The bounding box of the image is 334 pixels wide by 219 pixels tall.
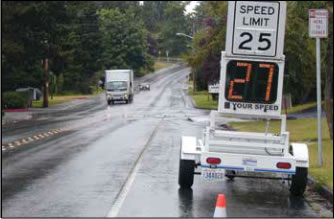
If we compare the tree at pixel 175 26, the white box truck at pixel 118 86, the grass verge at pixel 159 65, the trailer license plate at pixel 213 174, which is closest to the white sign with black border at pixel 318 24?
the trailer license plate at pixel 213 174

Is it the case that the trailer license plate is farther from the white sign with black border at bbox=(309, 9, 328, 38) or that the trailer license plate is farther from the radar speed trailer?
the white sign with black border at bbox=(309, 9, 328, 38)

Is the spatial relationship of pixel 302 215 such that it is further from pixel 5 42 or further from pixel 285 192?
pixel 5 42

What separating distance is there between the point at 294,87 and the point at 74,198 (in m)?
29.6

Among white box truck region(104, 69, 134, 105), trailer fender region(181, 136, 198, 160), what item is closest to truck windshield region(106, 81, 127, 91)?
white box truck region(104, 69, 134, 105)

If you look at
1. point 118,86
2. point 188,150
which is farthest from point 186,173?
point 118,86

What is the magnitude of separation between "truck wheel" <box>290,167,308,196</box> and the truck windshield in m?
49.8

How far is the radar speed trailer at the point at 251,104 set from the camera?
1230cm

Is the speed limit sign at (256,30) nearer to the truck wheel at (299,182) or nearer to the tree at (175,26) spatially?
the truck wheel at (299,182)

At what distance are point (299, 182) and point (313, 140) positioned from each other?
1130 centimetres

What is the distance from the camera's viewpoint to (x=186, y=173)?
13.3 metres

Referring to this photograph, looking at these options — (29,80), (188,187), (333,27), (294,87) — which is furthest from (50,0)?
(188,187)

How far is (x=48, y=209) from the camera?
1102cm

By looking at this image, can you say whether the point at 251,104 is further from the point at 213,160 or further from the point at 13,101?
the point at 13,101

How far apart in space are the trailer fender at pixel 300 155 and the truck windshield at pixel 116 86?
4949 centimetres
